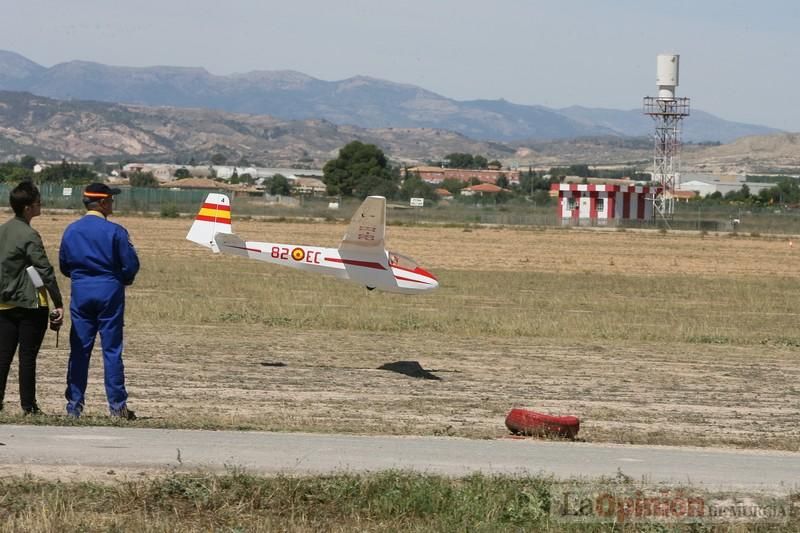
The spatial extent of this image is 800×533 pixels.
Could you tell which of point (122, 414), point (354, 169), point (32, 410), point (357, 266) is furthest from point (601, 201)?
point (32, 410)

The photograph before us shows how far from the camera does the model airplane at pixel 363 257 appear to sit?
777 inches

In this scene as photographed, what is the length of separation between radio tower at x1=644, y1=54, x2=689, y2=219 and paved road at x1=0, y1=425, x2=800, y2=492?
8389 cm

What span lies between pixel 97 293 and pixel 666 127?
9344cm

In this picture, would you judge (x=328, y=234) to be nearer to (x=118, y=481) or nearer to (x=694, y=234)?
(x=694, y=234)

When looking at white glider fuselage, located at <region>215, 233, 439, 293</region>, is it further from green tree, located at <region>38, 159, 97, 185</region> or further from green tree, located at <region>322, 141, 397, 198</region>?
green tree, located at <region>38, 159, 97, 185</region>

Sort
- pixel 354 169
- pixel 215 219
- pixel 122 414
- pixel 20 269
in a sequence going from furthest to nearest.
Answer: pixel 354 169, pixel 215 219, pixel 122 414, pixel 20 269

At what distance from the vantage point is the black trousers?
36.8 ft

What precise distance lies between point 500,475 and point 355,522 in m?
1.38

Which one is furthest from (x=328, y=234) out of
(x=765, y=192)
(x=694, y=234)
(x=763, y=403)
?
(x=765, y=192)

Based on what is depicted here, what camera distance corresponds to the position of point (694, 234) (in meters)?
76.1

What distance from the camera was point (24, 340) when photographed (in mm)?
11312

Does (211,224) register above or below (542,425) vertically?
above

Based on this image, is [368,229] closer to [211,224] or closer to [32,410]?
[211,224]

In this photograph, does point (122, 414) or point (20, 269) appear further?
point (122, 414)
